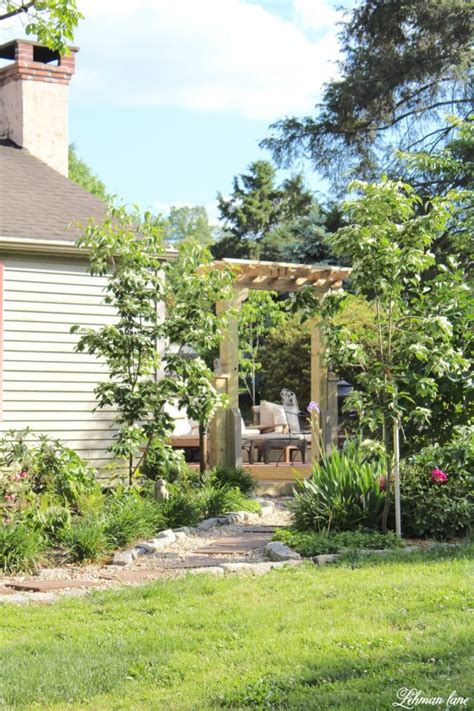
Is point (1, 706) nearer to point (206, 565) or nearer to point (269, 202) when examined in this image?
point (206, 565)

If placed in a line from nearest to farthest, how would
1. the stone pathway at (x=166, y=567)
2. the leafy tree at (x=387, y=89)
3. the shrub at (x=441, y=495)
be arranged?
the stone pathway at (x=166, y=567) < the shrub at (x=441, y=495) < the leafy tree at (x=387, y=89)

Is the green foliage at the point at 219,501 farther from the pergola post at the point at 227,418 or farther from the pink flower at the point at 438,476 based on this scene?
the pink flower at the point at 438,476

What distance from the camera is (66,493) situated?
28.5 feet

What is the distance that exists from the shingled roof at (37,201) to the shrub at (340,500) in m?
4.13

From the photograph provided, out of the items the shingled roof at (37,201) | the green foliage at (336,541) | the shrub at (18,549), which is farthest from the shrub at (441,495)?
the shingled roof at (37,201)

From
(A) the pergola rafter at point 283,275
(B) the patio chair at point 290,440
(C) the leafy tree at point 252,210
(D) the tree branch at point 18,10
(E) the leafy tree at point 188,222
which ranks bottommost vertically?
(B) the patio chair at point 290,440

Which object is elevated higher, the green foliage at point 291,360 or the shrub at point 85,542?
the green foliage at point 291,360

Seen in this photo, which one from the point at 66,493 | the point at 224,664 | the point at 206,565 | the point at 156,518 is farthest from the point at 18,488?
the point at 224,664

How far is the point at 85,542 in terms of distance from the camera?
745cm

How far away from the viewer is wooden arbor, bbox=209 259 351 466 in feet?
39.1

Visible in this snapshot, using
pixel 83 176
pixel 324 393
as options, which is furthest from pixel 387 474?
pixel 83 176

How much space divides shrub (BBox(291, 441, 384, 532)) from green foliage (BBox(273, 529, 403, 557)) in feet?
0.68

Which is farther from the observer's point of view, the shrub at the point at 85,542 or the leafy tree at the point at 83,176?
the leafy tree at the point at 83,176

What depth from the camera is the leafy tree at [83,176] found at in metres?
36.6
